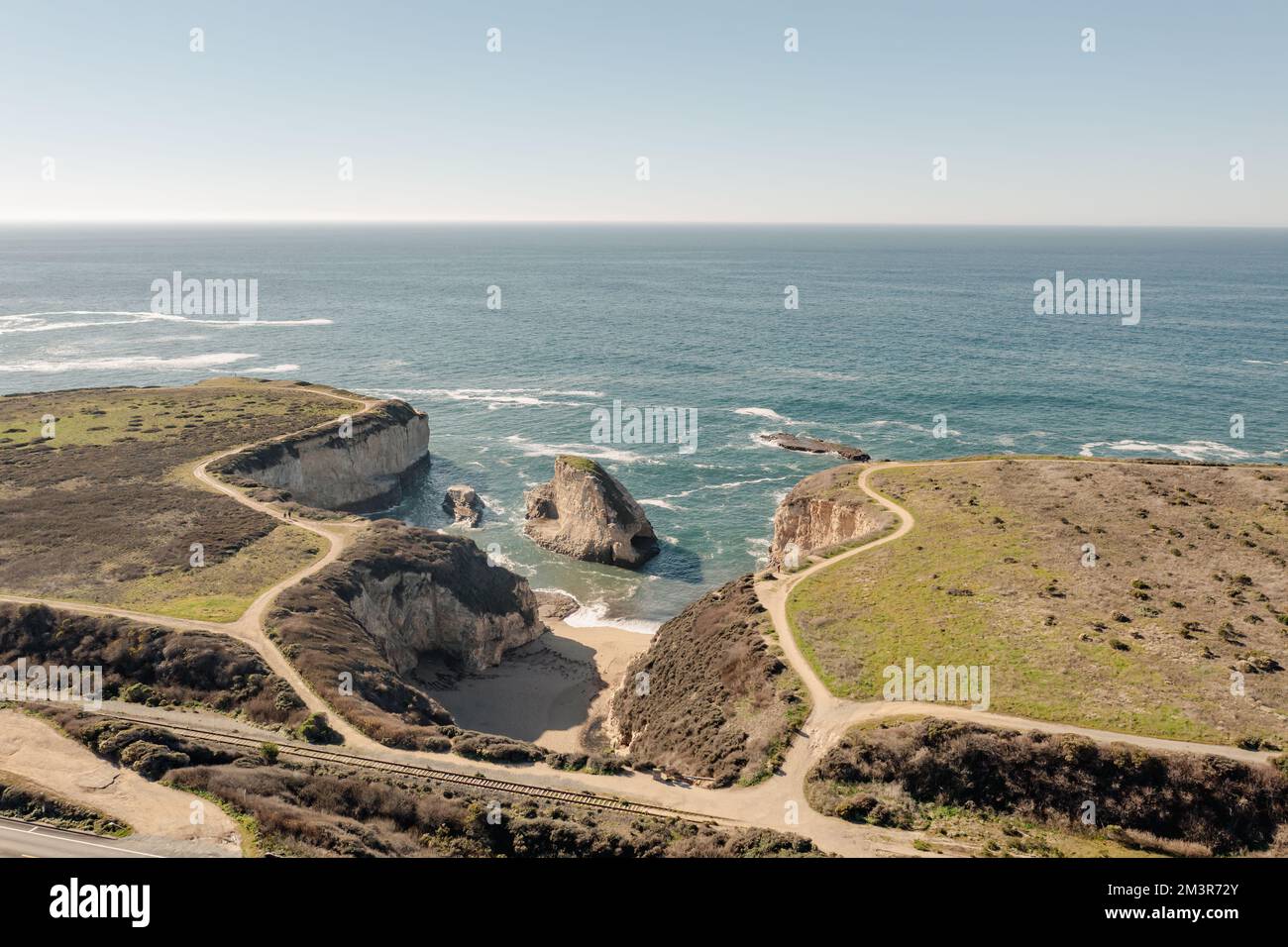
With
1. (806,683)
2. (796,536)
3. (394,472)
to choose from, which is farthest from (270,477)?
(806,683)

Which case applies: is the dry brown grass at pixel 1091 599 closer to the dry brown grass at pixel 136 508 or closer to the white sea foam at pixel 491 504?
the dry brown grass at pixel 136 508

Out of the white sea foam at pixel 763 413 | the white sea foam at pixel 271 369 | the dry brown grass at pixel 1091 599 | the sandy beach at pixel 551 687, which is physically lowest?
the sandy beach at pixel 551 687

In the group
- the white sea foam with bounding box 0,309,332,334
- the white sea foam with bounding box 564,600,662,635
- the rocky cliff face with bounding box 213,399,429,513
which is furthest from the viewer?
the white sea foam with bounding box 0,309,332,334

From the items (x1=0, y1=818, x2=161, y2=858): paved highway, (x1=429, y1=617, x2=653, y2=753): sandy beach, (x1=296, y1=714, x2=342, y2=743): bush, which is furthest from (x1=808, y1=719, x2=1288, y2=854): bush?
(x1=0, y1=818, x2=161, y2=858): paved highway

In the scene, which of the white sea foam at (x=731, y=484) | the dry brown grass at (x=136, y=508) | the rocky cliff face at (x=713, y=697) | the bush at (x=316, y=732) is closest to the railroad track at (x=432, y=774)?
the bush at (x=316, y=732)

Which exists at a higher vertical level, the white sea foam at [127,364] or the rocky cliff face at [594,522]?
the white sea foam at [127,364]

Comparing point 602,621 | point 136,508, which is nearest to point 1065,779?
point 602,621

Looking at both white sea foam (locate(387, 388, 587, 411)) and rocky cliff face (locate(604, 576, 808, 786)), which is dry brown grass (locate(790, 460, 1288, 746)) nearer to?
rocky cliff face (locate(604, 576, 808, 786))

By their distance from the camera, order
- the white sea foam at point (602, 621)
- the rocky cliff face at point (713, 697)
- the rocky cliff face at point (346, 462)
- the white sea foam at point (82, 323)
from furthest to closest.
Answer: the white sea foam at point (82, 323) < the rocky cliff face at point (346, 462) < the white sea foam at point (602, 621) < the rocky cliff face at point (713, 697)
